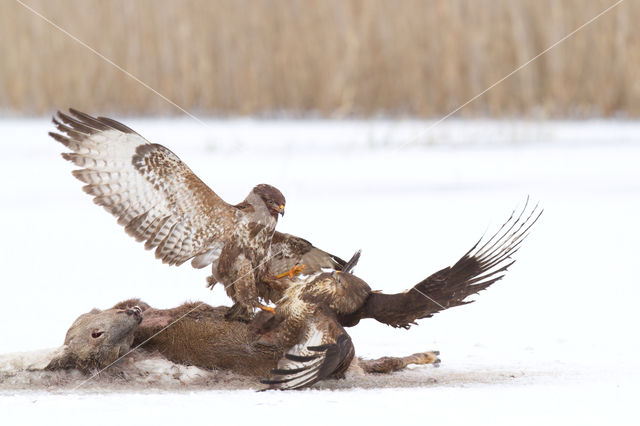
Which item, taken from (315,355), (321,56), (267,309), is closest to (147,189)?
(267,309)

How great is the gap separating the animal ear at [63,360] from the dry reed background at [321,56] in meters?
6.07

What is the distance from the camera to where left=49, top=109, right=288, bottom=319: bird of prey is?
2799mm

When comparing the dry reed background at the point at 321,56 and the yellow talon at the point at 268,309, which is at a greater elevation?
the dry reed background at the point at 321,56

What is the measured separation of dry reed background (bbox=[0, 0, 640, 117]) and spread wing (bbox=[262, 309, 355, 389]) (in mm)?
6210

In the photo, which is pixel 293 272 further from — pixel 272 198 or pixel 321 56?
pixel 321 56

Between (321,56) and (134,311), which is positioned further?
(321,56)

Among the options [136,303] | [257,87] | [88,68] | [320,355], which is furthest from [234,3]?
[320,355]

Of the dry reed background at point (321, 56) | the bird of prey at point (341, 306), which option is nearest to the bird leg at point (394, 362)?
the bird of prey at point (341, 306)

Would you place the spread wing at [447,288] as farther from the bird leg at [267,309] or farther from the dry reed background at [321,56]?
the dry reed background at [321,56]

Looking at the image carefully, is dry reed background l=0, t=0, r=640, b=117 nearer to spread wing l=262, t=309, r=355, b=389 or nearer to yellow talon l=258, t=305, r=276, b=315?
yellow talon l=258, t=305, r=276, b=315

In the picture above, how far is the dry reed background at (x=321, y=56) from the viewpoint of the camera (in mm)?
8812

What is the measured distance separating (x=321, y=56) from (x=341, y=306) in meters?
6.20

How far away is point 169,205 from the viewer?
282 centimetres

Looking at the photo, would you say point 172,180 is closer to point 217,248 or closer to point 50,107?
point 217,248
